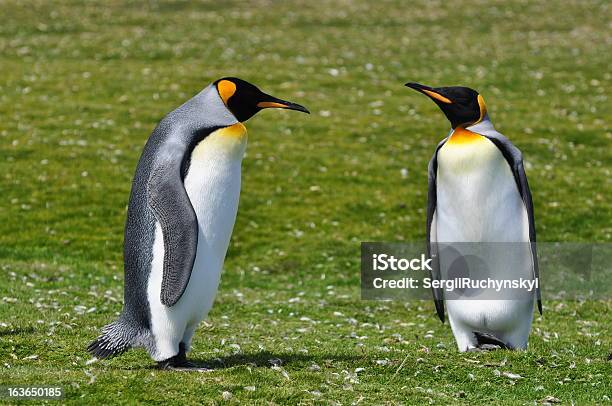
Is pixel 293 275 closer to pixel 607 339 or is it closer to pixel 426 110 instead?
pixel 607 339

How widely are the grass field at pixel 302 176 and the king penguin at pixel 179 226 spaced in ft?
0.99

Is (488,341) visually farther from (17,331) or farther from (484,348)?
(17,331)

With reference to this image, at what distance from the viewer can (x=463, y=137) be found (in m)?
8.48

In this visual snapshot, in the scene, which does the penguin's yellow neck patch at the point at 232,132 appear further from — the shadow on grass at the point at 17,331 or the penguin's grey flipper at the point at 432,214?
the shadow on grass at the point at 17,331

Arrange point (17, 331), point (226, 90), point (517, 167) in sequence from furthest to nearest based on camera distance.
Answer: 1. point (17, 331)
2. point (517, 167)
3. point (226, 90)

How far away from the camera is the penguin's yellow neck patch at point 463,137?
844cm

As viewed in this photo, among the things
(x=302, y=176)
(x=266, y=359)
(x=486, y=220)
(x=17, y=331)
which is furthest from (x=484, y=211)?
(x=302, y=176)

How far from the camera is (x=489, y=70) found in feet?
94.3

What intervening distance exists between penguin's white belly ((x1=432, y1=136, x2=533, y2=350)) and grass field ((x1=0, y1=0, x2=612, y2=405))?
1.39ft

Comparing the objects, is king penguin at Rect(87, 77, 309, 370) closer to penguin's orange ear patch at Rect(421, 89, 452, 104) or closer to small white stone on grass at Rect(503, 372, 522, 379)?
penguin's orange ear patch at Rect(421, 89, 452, 104)

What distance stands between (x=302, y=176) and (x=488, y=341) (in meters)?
10.2

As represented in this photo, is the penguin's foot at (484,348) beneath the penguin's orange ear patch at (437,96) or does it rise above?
beneath

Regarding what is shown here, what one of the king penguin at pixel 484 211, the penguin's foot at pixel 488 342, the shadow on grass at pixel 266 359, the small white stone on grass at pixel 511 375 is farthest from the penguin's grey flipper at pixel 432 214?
the small white stone on grass at pixel 511 375

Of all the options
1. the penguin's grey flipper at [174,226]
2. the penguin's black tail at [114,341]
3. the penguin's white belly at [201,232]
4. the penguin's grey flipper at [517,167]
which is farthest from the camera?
the penguin's grey flipper at [517,167]
